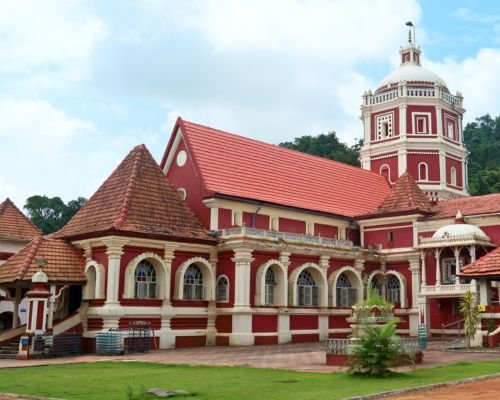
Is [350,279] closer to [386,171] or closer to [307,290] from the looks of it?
[307,290]

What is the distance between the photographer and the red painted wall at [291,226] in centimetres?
3325

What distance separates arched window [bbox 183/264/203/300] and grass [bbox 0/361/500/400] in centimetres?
1068

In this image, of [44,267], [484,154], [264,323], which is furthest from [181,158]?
[484,154]

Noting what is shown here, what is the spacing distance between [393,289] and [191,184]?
496 inches

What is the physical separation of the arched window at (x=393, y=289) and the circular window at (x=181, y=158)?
42.4 feet

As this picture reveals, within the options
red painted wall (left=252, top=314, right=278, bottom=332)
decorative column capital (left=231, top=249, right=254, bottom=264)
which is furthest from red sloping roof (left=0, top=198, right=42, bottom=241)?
red painted wall (left=252, top=314, right=278, bottom=332)

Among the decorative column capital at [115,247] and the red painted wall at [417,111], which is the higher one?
the red painted wall at [417,111]

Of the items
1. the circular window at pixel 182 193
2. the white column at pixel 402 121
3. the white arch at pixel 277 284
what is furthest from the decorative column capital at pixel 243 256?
the white column at pixel 402 121

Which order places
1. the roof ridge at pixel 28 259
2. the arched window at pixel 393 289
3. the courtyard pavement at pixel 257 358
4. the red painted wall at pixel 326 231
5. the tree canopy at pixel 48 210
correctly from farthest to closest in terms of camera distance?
the tree canopy at pixel 48 210, the arched window at pixel 393 289, the red painted wall at pixel 326 231, the roof ridge at pixel 28 259, the courtyard pavement at pixel 257 358

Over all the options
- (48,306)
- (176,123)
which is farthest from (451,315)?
(48,306)

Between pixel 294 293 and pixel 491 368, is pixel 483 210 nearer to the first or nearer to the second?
pixel 294 293

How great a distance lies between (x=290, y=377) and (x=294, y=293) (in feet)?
52.8

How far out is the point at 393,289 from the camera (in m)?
35.6

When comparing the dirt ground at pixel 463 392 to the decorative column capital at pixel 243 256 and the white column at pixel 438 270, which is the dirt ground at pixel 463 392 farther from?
the white column at pixel 438 270
